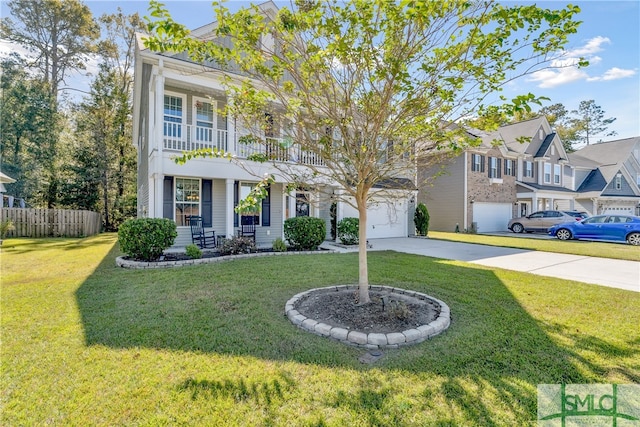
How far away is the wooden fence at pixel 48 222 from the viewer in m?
14.7

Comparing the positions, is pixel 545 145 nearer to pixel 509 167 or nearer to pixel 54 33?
pixel 509 167

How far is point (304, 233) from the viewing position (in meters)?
10.6

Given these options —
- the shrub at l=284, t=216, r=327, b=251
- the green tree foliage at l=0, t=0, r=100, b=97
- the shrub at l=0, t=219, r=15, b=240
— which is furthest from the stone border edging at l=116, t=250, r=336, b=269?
the green tree foliage at l=0, t=0, r=100, b=97

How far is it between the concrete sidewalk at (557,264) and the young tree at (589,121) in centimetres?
4463

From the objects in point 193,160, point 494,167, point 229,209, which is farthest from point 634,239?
point 193,160

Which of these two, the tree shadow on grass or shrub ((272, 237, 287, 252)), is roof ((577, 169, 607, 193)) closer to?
the tree shadow on grass

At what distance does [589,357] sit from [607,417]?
105 cm

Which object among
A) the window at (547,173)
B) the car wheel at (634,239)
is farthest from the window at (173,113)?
the window at (547,173)

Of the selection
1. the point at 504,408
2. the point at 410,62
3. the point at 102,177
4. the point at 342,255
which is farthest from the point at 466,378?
the point at 102,177

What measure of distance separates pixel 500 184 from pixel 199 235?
21.1 meters

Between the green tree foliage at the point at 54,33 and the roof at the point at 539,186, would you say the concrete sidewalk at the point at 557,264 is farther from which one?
the green tree foliage at the point at 54,33

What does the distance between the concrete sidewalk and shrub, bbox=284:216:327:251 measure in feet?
3.39

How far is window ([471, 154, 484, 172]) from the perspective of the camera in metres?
20.4

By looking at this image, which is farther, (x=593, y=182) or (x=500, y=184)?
(x=593, y=182)
